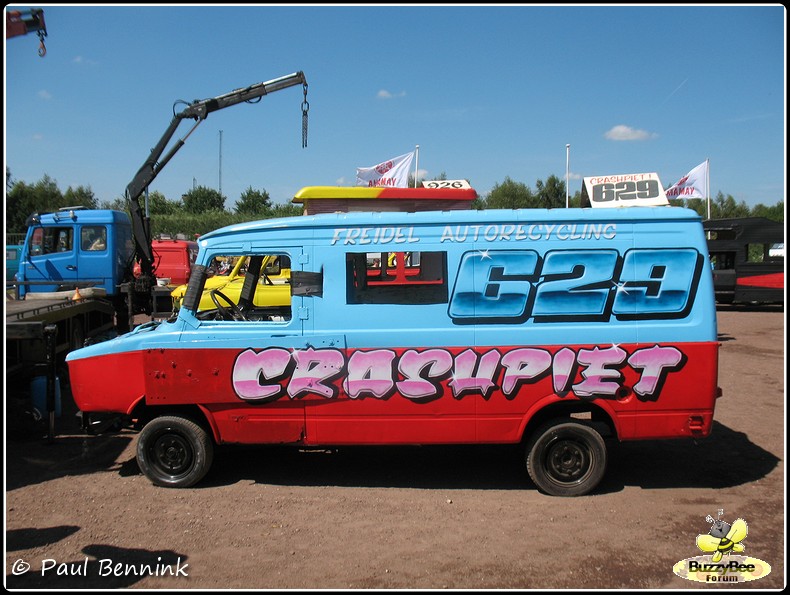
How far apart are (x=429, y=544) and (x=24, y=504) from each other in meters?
3.82

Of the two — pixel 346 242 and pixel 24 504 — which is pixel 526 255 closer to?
pixel 346 242

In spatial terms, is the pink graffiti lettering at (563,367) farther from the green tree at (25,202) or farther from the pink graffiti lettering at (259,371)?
the green tree at (25,202)

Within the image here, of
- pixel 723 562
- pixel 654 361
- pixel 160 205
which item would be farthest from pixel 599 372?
pixel 160 205

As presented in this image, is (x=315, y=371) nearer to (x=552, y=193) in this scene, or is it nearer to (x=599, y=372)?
(x=599, y=372)

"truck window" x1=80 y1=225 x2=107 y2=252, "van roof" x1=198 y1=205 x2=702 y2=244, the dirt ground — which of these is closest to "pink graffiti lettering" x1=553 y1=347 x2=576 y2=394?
the dirt ground

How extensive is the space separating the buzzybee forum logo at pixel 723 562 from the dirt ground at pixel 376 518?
8cm

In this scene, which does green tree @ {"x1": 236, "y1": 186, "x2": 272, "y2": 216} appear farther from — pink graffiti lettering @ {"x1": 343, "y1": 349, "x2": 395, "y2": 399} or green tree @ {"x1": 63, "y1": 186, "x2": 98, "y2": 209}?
pink graffiti lettering @ {"x1": 343, "y1": 349, "x2": 395, "y2": 399}

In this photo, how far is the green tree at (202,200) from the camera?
6212cm

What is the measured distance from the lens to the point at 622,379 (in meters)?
5.12

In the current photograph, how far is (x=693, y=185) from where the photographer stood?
74.8 ft

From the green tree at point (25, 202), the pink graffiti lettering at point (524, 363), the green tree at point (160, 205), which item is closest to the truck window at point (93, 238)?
the pink graffiti lettering at point (524, 363)

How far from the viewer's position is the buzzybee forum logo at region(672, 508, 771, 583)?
404cm

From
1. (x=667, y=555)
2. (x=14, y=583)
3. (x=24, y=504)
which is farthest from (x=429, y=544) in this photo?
(x=24, y=504)

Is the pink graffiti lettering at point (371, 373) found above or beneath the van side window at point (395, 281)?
beneath
